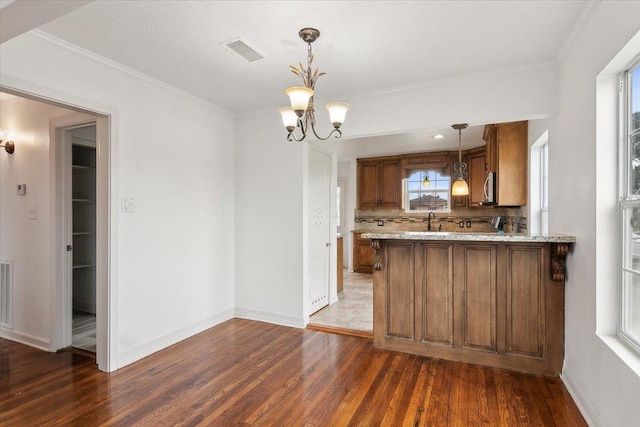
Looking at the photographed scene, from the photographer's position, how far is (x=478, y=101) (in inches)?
123

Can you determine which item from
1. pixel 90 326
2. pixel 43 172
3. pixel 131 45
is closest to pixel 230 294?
pixel 90 326

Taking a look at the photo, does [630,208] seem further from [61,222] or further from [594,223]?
[61,222]

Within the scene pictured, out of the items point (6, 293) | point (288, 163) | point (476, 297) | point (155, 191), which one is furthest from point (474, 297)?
point (6, 293)

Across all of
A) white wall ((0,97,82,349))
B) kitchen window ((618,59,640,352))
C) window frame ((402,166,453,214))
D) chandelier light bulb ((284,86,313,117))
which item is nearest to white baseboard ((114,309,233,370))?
white wall ((0,97,82,349))

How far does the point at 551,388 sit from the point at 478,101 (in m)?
2.39

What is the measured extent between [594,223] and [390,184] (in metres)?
5.00

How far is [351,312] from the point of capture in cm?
445

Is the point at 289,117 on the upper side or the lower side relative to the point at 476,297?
upper

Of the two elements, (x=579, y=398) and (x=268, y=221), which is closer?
(x=579, y=398)

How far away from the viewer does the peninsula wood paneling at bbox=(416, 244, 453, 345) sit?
3.04 m

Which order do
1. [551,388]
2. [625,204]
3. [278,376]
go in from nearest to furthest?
[625,204] → [551,388] → [278,376]

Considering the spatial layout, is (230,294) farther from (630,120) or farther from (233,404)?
(630,120)

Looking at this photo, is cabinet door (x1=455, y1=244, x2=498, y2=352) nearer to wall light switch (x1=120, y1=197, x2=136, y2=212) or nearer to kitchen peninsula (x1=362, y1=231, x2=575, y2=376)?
kitchen peninsula (x1=362, y1=231, x2=575, y2=376)

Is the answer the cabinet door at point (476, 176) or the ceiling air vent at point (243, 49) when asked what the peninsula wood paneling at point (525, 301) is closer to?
the ceiling air vent at point (243, 49)
